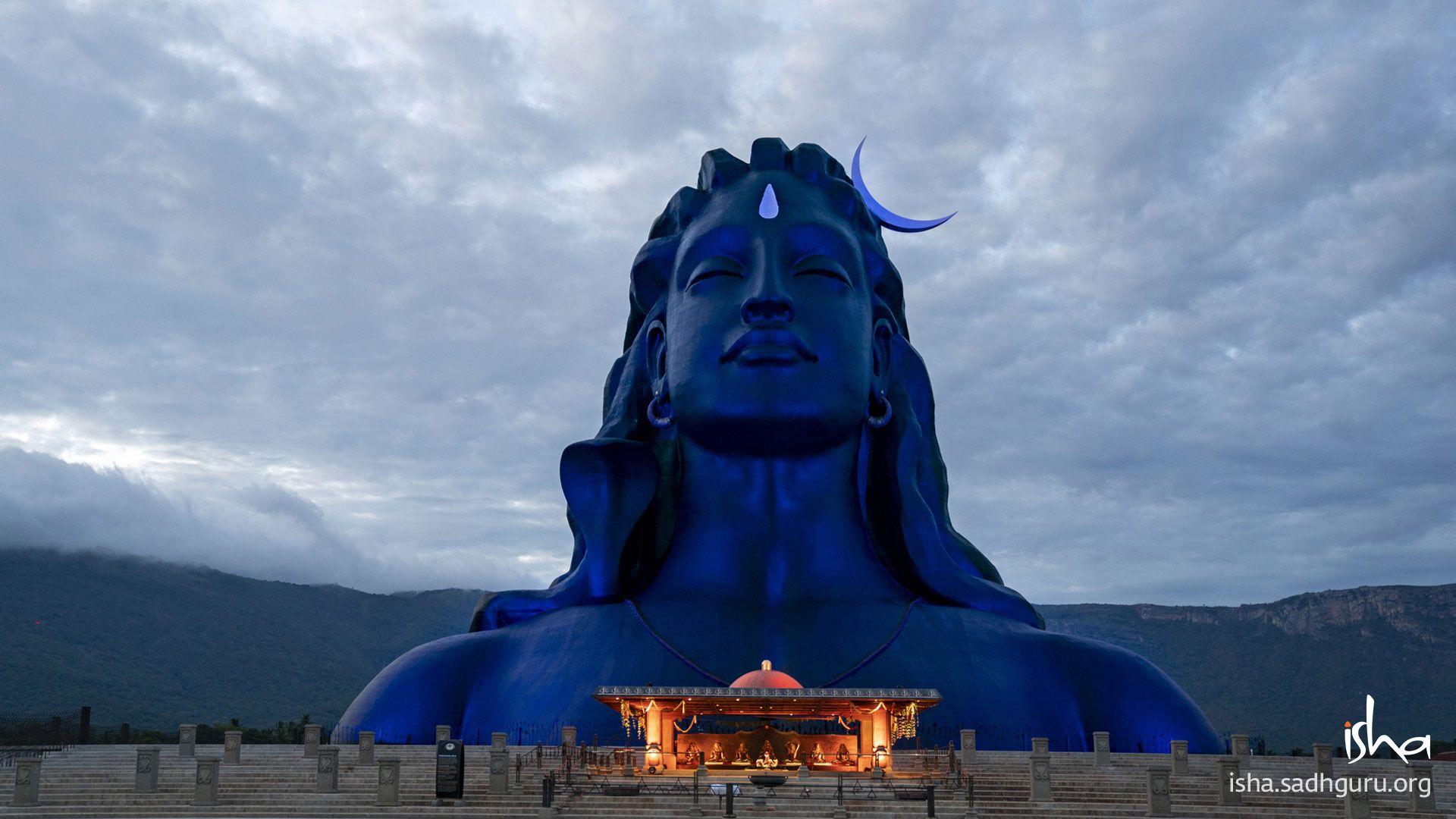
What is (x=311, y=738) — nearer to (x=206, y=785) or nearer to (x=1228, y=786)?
(x=206, y=785)

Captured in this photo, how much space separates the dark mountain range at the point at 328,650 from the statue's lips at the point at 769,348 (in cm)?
5068

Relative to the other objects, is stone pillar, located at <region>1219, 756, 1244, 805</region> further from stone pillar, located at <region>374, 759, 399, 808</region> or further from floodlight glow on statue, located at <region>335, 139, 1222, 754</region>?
stone pillar, located at <region>374, 759, 399, 808</region>

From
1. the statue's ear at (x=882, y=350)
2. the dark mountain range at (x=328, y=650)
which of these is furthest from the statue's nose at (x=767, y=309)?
the dark mountain range at (x=328, y=650)

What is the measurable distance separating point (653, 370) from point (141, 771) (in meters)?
13.9

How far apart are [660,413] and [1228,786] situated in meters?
14.4

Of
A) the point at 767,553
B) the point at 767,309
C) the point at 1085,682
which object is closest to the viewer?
the point at 1085,682

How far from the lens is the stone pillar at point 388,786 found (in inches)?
692

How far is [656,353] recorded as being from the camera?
29.2m

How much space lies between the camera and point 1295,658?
3091 inches

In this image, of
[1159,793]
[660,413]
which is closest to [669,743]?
[660,413]

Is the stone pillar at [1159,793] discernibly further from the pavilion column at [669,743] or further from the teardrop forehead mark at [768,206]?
the teardrop forehead mark at [768,206]

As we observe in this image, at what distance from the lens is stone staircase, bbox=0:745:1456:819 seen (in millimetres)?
17188

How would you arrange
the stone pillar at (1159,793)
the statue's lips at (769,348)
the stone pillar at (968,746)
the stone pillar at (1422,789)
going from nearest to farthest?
1. the stone pillar at (1422,789)
2. the stone pillar at (1159,793)
3. the stone pillar at (968,746)
4. the statue's lips at (769,348)

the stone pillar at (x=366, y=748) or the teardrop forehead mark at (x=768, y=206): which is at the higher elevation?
the teardrop forehead mark at (x=768, y=206)
